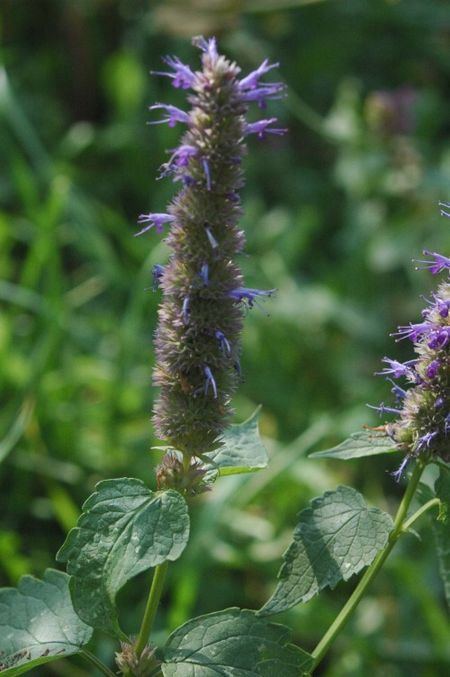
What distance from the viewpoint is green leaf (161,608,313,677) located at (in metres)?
1.39

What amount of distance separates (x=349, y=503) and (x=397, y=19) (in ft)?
14.9

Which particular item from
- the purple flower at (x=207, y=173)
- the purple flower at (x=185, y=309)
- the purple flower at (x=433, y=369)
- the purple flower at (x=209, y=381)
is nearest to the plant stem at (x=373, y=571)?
the purple flower at (x=433, y=369)

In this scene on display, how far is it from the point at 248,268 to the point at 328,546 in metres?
2.79

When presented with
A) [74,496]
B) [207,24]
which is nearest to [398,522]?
[74,496]

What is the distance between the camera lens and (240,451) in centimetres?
160

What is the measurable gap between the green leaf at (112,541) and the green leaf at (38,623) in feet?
0.38

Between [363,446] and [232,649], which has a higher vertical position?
[363,446]

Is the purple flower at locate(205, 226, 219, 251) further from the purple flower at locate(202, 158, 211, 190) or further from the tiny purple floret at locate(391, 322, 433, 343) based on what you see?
the tiny purple floret at locate(391, 322, 433, 343)

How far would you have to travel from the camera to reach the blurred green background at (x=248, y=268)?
3.12 m

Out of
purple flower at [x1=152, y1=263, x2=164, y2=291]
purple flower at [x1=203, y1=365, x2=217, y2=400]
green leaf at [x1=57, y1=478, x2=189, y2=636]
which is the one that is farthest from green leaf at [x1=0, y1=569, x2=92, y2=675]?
purple flower at [x1=152, y1=263, x2=164, y2=291]

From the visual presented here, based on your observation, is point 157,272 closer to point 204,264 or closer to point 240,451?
point 204,264

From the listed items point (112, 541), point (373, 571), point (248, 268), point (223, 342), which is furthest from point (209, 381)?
point (248, 268)

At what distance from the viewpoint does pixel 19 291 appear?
12.0 feet

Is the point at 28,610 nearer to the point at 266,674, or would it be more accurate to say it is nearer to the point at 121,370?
the point at 266,674
